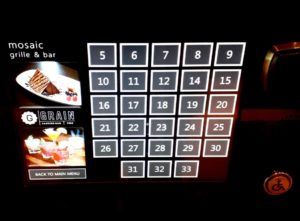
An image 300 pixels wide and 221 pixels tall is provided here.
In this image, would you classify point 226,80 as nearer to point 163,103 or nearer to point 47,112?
point 163,103

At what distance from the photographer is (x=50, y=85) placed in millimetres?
1033

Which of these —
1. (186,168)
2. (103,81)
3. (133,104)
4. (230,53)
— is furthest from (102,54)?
(186,168)

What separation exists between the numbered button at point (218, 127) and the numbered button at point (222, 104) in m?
0.03

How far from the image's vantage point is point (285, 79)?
1.00 m

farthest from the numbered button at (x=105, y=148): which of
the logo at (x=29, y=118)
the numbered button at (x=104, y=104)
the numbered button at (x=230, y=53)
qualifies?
the numbered button at (x=230, y=53)

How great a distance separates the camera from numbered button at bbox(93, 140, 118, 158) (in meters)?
1.14

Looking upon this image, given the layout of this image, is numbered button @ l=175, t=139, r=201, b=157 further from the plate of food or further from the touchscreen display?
the plate of food

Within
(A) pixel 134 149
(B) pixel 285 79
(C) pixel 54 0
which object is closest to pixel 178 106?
(A) pixel 134 149

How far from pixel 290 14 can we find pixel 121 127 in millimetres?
642

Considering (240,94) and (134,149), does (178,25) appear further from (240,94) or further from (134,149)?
(134,149)

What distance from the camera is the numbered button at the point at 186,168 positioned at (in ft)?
Answer: 3.91

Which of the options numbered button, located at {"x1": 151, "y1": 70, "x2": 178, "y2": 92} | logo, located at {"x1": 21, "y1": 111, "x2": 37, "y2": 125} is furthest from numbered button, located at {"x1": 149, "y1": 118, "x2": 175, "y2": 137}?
logo, located at {"x1": 21, "y1": 111, "x2": 37, "y2": 125}

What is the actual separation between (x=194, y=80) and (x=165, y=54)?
13 centimetres

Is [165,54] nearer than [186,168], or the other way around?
[165,54]
